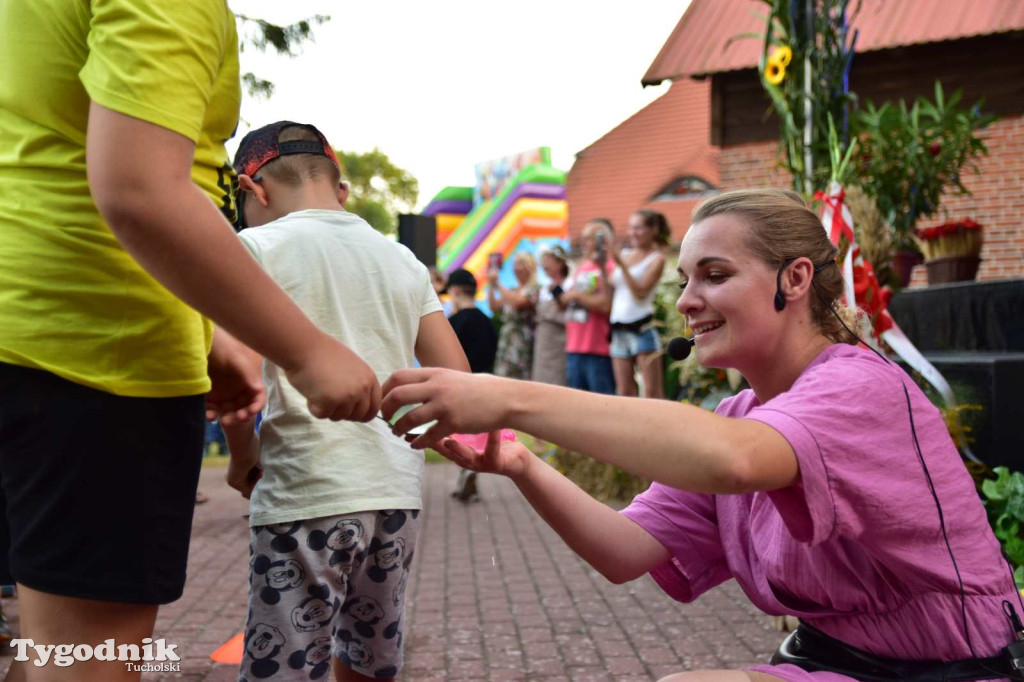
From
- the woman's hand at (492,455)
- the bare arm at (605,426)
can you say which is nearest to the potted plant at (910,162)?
the woman's hand at (492,455)

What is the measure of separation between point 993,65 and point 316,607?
13.0m

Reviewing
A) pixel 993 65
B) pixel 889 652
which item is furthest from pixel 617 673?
pixel 993 65

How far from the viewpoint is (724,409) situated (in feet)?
7.26

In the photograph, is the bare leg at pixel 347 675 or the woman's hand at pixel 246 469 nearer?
the woman's hand at pixel 246 469

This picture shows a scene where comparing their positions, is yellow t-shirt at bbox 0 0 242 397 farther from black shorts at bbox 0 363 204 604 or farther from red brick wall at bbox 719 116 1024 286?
red brick wall at bbox 719 116 1024 286

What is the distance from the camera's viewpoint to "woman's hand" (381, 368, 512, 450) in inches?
56.0

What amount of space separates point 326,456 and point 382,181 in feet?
157

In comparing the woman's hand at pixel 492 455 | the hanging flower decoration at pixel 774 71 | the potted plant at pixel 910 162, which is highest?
the hanging flower decoration at pixel 774 71

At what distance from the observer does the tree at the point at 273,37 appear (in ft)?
32.3

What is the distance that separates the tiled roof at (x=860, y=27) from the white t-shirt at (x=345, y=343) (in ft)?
33.7

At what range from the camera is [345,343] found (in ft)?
8.12

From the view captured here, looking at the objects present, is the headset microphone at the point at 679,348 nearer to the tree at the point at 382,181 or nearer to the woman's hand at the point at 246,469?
the woman's hand at the point at 246,469

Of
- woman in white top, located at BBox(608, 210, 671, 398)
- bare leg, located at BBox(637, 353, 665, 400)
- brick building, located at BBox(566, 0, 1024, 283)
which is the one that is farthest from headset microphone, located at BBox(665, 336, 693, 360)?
brick building, located at BBox(566, 0, 1024, 283)

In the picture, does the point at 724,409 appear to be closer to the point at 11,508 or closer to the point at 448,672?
the point at 11,508
